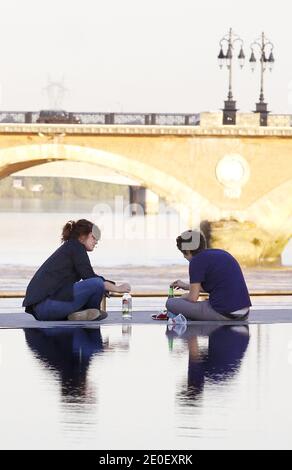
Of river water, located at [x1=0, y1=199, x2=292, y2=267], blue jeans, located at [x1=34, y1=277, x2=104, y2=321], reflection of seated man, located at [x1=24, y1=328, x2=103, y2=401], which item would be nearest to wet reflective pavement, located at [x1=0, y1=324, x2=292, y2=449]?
reflection of seated man, located at [x1=24, y1=328, x2=103, y2=401]

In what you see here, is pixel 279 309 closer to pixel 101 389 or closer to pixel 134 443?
pixel 101 389

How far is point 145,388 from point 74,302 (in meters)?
3.90

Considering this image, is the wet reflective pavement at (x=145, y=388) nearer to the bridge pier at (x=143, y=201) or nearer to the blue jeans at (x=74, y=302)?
the blue jeans at (x=74, y=302)

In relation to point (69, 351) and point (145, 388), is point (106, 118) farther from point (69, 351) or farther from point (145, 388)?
point (145, 388)

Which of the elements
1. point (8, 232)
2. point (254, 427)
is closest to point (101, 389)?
point (254, 427)

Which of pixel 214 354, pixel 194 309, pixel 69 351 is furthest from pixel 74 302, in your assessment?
pixel 214 354

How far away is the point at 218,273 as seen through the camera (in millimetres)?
12547

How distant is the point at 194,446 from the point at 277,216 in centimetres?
4074

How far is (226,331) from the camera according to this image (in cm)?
1266

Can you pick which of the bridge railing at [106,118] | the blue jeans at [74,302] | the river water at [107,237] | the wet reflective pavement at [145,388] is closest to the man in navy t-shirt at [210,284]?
the wet reflective pavement at [145,388]

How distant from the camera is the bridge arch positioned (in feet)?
151

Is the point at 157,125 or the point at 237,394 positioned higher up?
the point at 157,125

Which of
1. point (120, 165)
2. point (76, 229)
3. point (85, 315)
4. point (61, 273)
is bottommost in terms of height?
point (85, 315)

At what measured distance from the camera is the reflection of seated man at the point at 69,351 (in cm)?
930
